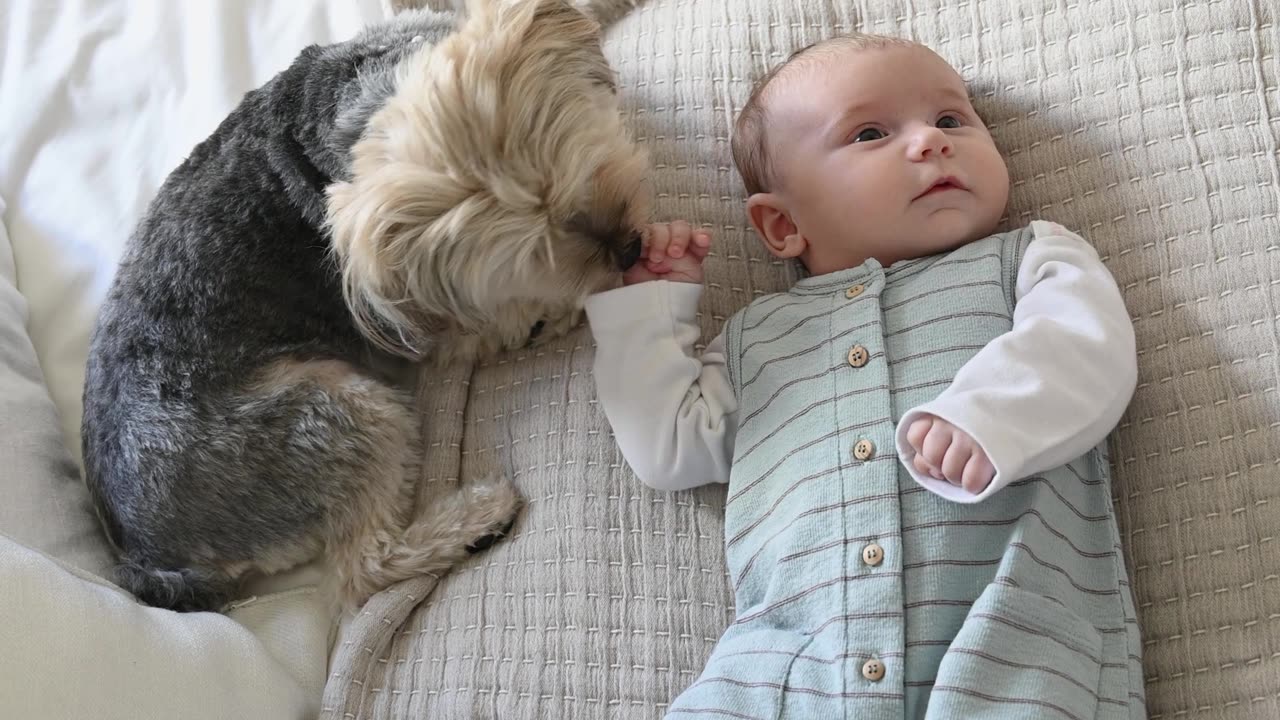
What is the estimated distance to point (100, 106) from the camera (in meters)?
2.27

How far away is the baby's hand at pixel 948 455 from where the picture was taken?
1.20m

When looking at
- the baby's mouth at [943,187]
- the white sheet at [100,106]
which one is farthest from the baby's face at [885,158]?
the white sheet at [100,106]

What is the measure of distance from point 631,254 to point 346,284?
0.44 metres

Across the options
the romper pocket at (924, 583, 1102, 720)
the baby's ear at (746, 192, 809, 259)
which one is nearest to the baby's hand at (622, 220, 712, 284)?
the baby's ear at (746, 192, 809, 259)

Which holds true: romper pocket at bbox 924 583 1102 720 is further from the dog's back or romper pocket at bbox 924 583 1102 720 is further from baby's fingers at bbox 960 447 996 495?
the dog's back

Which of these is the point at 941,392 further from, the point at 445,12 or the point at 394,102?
the point at 445,12

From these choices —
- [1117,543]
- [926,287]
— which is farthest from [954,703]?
[926,287]

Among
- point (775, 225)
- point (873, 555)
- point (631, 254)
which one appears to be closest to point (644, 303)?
point (631, 254)

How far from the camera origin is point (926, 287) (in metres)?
1.46

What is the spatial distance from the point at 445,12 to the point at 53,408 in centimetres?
108

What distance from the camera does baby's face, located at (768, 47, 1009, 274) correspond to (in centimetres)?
148

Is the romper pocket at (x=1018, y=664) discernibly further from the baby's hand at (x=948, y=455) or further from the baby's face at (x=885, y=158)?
the baby's face at (x=885, y=158)

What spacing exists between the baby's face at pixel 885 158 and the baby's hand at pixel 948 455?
381 mm

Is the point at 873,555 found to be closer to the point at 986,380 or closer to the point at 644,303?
the point at 986,380
